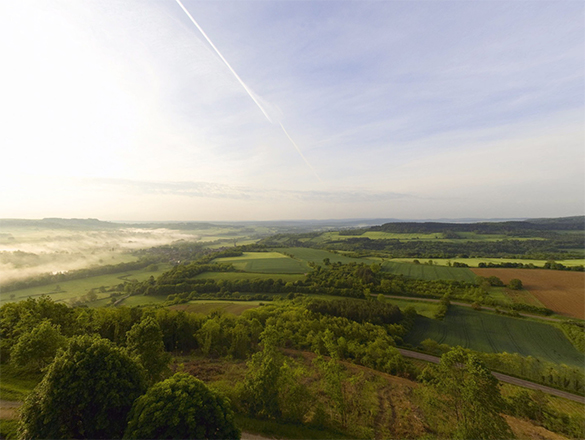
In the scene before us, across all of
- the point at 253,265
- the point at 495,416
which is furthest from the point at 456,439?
the point at 253,265

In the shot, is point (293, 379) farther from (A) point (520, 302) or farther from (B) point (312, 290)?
(A) point (520, 302)

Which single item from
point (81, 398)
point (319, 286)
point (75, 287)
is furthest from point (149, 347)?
point (75, 287)

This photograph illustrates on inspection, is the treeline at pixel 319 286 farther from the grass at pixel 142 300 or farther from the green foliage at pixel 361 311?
the green foliage at pixel 361 311

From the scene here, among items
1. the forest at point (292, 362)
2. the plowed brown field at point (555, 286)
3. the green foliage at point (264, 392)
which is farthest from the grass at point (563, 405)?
the plowed brown field at point (555, 286)

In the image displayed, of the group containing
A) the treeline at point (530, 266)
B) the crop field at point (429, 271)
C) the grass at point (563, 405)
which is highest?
the treeline at point (530, 266)

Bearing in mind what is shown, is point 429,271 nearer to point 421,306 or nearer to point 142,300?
point 421,306

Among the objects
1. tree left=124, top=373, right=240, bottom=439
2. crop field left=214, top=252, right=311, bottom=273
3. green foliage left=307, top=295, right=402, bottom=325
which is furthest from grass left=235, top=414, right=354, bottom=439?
crop field left=214, top=252, right=311, bottom=273
